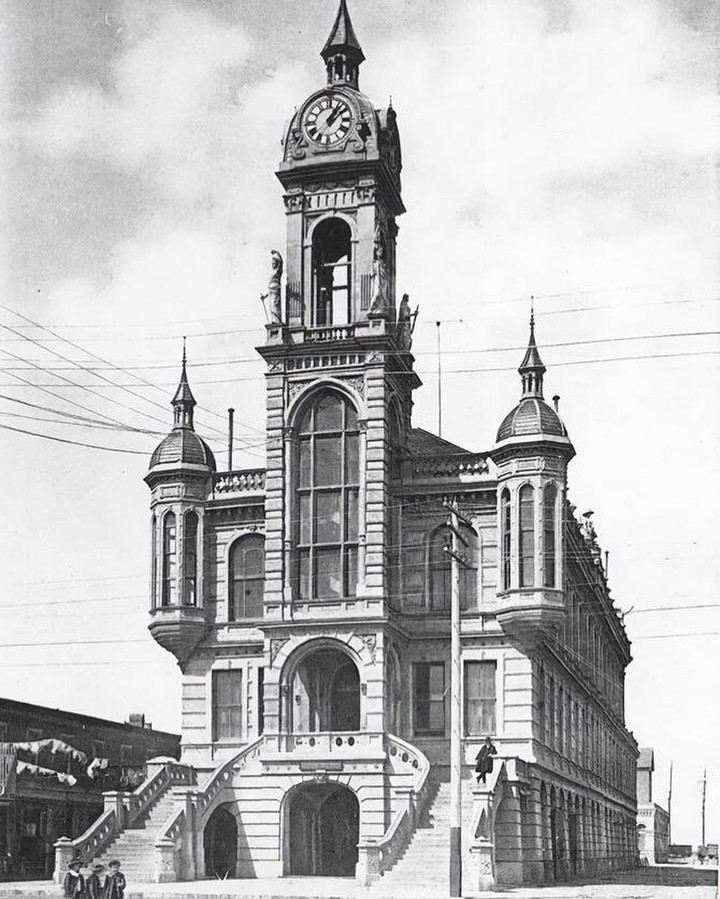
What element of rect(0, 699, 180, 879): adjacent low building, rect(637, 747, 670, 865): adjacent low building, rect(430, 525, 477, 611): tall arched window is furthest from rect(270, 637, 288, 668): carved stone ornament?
rect(637, 747, 670, 865): adjacent low building

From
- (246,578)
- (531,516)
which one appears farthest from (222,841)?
(531,516)

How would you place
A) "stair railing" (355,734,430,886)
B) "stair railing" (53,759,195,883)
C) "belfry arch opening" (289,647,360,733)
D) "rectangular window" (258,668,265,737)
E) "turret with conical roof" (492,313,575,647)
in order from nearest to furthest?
"stair railing" (355,734,430,886) → "stair railing" (53,759,195,883) → "turret with conical roof" (492,313,575,647) → "belfry arch opening" (289,647,360,733) → "rectangular window" (258,668,265,737)

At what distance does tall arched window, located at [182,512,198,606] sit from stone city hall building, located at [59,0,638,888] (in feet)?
0.20

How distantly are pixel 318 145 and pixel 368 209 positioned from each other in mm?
3028

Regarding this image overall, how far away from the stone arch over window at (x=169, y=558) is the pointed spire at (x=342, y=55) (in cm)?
1703

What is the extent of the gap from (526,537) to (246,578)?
10.6 meters

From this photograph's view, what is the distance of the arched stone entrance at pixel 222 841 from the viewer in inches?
1991

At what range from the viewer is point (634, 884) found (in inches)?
2058

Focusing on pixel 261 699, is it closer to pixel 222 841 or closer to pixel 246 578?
pixel 246 578

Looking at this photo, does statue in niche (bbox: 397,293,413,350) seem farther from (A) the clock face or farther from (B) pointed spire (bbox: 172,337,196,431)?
(B) pointed spire (bbox: 172,337,196,431)

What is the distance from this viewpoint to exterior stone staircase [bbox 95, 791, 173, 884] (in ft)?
156

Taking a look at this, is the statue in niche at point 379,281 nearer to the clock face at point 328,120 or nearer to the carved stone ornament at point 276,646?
the clock face at point 328,120

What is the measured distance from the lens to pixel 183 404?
57094 millimetres

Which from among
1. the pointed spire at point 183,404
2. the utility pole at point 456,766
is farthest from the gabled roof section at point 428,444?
the utility pole at point 456,766
